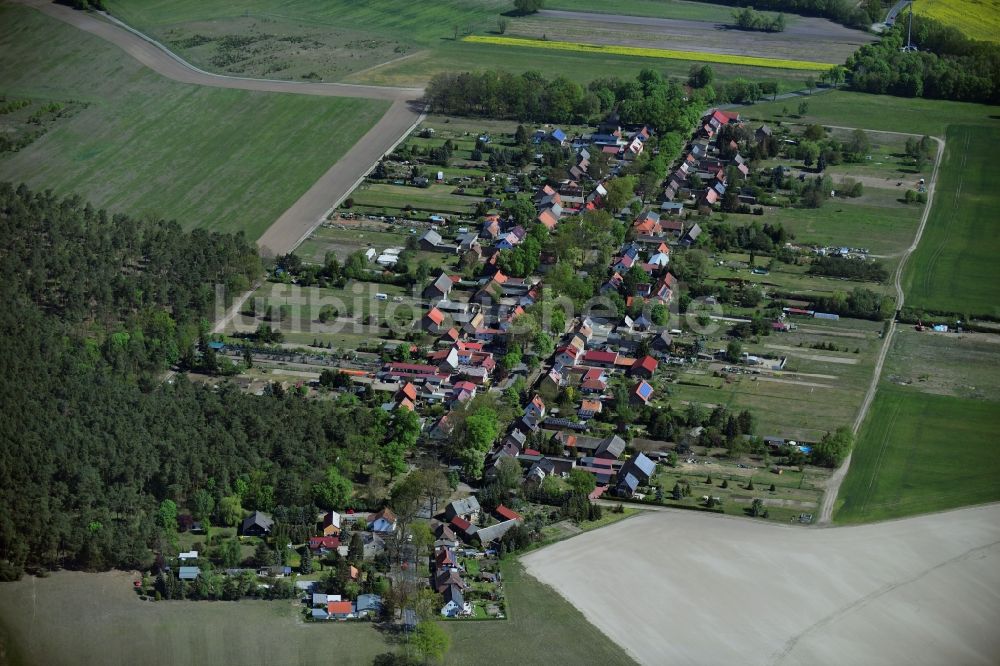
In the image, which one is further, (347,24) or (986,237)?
(347,24)

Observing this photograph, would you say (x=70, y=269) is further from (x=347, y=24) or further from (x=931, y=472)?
(x=347, y=24)

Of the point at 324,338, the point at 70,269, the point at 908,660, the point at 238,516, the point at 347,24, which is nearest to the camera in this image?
the point at 908,660

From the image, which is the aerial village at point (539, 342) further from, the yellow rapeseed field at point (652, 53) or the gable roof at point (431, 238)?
the yellow rapeseed field at point (652, 53)

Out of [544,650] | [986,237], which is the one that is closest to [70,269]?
[544,650]

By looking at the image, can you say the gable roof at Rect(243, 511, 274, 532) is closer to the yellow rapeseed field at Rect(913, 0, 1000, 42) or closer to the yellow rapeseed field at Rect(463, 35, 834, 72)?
the yellow rapeseed field at Rect(463, 35, 834, 72)

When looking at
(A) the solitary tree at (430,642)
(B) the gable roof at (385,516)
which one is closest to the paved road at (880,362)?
(B) the gable roof at (385,516)

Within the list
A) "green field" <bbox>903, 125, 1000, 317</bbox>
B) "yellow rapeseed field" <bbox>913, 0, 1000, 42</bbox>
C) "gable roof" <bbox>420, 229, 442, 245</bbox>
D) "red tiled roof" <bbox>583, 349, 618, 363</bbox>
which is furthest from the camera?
"yellow rapeseed field" <bbox>913, 0, 1000, 42</bbox>

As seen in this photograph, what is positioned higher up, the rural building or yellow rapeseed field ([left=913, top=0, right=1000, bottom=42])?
yellow rapeseed field ([left=913, top=0, right=1000, bottom=42])

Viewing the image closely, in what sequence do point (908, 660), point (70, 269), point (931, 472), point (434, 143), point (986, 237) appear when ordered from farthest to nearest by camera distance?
point (434, 143) → point (986, 237) → point (70, 269) → point (931, 472) → point (908, 660)

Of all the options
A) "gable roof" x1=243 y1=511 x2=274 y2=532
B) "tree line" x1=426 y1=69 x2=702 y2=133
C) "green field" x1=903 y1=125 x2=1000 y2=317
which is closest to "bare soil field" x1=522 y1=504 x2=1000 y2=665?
"gable roof" x1=243 y1=511 x2=274 y2=532
